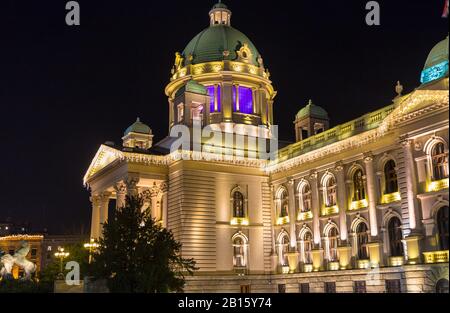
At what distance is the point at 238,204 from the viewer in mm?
51469

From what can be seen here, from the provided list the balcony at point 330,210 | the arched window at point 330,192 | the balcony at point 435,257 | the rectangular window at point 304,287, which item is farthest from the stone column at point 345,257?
the balcony at point 435,257

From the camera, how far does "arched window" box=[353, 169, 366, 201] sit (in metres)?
43.3

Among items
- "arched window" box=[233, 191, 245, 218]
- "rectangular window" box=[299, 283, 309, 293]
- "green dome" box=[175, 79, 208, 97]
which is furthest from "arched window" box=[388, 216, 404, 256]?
"green dome" box=[175, 79, 208, 97]

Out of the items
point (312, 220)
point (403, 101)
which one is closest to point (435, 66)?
point (403, 101)

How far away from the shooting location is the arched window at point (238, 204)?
168 feet

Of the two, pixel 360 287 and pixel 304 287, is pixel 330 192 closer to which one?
pixel 304 287

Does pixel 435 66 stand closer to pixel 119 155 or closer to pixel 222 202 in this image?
pixel 222 202

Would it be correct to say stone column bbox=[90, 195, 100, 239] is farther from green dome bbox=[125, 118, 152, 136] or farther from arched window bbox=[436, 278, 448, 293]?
arched window bbox=[436, 278, 448, 293]

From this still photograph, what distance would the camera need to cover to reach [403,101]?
1490 inches

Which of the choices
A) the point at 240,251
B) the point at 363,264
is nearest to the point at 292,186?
the point at 240,251

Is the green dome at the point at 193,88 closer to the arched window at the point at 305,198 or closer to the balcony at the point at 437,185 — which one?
the arched window at the point at 305,198

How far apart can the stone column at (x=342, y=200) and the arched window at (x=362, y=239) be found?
3.24ft

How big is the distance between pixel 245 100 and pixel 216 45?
22.2 ft
